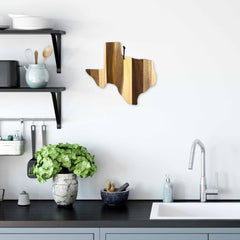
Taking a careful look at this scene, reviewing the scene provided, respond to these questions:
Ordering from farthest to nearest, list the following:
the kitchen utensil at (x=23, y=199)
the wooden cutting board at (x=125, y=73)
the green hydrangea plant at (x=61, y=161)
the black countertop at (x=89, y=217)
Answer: the wooden cutting board at (x=125, y=73), the kitchen utensil at (x=23, y=199), the green hydrangea plant at (x=61, y=161), the black countertop at (x=89, y=217)

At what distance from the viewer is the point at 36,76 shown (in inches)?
123

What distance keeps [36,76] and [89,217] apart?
861mm

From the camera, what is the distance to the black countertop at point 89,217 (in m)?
2.78

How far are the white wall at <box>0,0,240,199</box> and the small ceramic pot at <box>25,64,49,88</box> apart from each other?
17 centimetres

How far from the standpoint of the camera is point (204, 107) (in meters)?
3.29

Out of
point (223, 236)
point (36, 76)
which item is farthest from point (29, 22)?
point (223, 236)

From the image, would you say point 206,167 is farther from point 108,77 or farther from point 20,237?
point 20,237

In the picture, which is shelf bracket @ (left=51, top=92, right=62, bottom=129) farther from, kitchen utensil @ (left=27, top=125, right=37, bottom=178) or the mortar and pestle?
the mortar and pestle

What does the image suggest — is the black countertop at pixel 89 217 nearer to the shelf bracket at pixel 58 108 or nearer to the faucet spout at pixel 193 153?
the faucet spout at pixel 193 153

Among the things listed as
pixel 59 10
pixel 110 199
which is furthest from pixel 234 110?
pixel 59 10

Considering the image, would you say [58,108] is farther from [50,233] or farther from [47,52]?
[50,233]

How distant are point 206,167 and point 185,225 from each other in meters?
0.61

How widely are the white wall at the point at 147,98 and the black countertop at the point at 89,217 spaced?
0.23 meters

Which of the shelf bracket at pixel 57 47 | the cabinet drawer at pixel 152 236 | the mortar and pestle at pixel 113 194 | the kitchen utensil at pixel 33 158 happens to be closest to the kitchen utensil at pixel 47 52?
the shelf bracket at pixel 57 47
